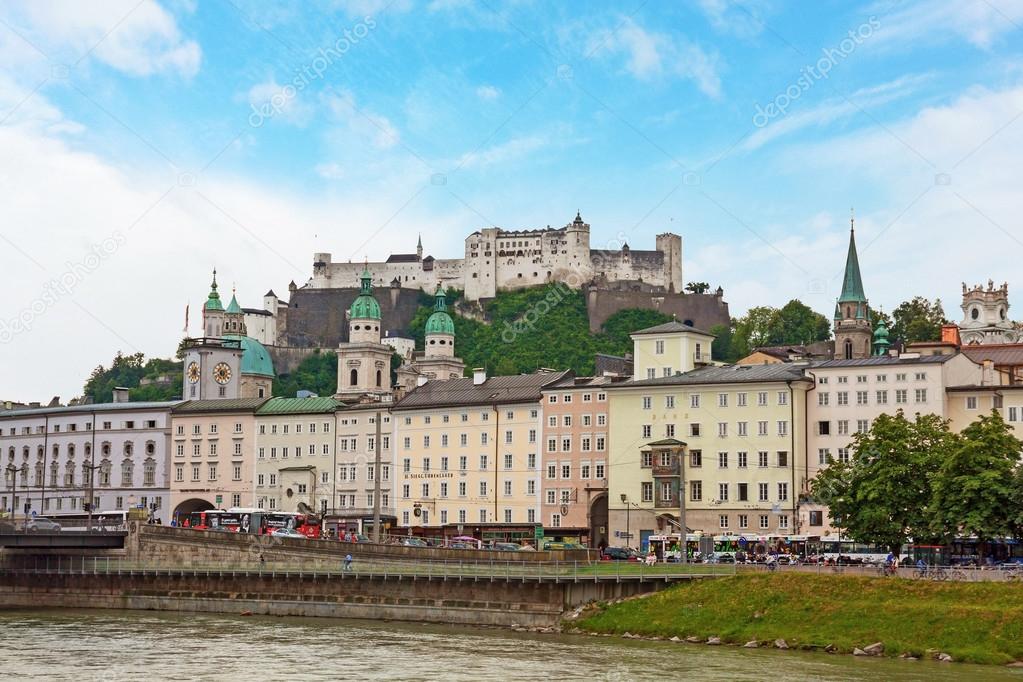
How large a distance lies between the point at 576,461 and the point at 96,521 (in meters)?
34.5

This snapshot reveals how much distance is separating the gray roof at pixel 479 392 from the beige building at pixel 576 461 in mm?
2635

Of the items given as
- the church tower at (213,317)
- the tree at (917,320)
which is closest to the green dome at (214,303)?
the church tower at (213,317)

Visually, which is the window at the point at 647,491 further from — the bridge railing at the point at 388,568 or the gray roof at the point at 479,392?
the bridge railing at the point at 388,568

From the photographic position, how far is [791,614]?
2576 inches

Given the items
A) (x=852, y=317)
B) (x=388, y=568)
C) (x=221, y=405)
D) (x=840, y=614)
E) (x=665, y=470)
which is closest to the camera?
(x=840, y=614)

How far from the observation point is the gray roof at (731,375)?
105 metres

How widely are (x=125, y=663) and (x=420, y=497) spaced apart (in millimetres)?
63379

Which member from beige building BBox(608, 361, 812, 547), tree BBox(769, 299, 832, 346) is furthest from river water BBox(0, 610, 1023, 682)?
tree BBox(769, 299, 832, 346)

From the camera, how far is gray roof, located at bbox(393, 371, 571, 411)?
396 ft

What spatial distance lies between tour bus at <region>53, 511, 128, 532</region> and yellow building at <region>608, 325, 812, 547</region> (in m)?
31.6

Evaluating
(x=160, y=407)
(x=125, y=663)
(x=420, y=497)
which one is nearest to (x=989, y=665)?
(x=125, y=663)

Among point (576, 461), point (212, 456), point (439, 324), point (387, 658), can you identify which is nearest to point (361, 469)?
point (212, 456)

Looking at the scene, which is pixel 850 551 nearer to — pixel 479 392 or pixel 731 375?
pixel 731 375

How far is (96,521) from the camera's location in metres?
120
